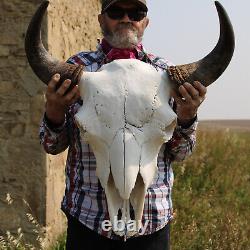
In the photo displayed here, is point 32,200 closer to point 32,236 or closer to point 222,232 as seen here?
point 32,236

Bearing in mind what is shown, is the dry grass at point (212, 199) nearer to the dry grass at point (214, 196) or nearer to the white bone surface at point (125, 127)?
the dry grass at point (214, 196)

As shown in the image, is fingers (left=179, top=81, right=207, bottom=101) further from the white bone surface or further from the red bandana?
the red bandana

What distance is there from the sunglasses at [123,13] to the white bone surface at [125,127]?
584 millimetres

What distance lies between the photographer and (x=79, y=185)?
3080 millimetres

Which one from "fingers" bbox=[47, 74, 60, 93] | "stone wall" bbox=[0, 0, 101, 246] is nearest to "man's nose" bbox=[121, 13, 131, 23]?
"fingers" bbox=[47, 74, 60, 93]

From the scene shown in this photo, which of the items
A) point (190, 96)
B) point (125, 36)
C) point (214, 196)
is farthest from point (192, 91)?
point (214, 196)

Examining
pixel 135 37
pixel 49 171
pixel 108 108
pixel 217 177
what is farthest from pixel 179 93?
pixel 217 177

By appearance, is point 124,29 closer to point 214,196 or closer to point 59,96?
point 59,96

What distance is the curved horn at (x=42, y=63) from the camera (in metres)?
2.61

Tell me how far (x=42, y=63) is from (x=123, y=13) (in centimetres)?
61

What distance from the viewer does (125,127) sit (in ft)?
7.86

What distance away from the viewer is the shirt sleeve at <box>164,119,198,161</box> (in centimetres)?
299

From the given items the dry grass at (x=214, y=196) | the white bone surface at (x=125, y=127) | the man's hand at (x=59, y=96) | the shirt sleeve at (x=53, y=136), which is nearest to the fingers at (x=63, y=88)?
the man's hand at (x=59, y=96)

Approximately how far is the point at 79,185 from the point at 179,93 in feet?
2.87
